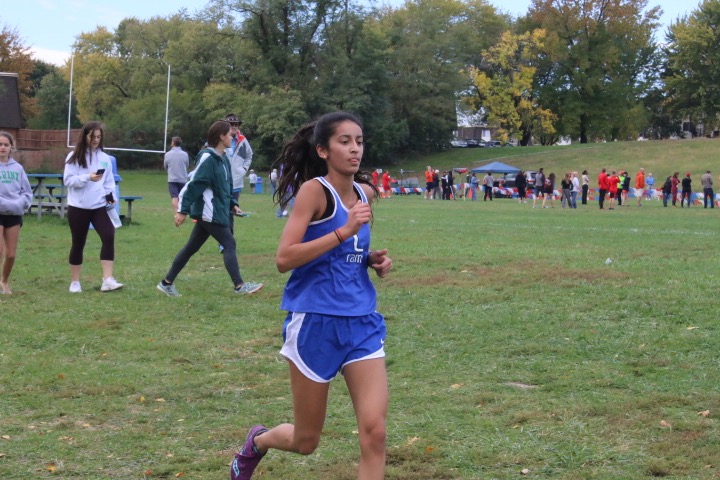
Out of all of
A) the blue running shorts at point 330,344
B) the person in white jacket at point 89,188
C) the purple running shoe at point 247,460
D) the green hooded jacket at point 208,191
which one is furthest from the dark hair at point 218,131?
the blue running shorts at point 330,344

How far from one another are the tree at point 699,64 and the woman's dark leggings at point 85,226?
253ft

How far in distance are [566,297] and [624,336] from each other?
2120mm

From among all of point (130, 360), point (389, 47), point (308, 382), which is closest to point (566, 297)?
point (130, 360)

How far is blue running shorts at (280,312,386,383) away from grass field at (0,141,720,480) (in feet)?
3.16

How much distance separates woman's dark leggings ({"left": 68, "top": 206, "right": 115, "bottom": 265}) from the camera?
10742mm

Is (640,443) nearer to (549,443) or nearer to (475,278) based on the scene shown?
(549,443)

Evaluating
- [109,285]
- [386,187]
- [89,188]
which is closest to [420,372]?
[89,188]

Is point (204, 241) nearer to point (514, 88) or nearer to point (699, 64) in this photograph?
point (514, 88)

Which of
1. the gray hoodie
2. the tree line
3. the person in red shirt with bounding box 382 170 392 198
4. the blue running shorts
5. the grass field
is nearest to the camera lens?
the blue running shorts

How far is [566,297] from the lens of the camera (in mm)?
10219

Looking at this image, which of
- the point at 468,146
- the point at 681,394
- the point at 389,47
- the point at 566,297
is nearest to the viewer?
the point at 681,394

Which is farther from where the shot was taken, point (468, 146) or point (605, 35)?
point (468, 146)

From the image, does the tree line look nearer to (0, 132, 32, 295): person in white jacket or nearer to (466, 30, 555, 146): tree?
(466, 30, 555, 146): tree

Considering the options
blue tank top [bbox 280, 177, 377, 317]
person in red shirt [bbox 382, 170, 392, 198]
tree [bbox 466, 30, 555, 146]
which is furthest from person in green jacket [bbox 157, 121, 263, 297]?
tree [bbox 466, 30, 555, 146]
